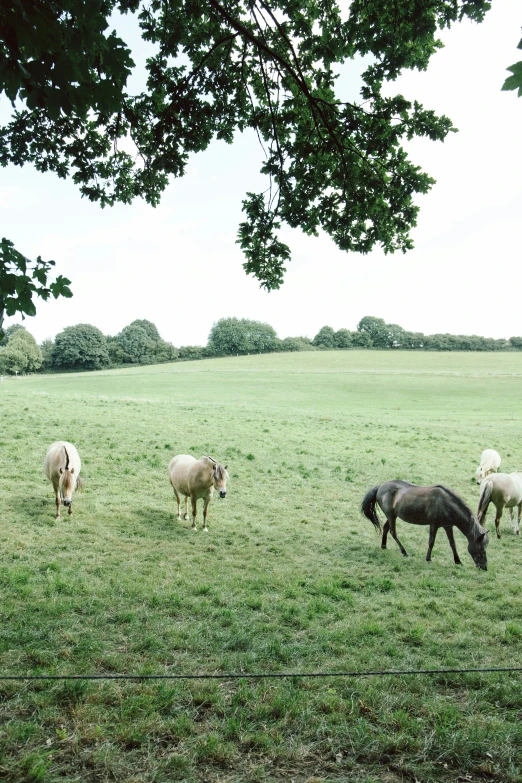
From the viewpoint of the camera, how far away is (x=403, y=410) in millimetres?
38406

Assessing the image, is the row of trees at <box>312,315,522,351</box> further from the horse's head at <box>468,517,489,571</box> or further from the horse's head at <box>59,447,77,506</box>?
the horse's head at <box>59,447,77,506</box>

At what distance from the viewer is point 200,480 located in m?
11.8

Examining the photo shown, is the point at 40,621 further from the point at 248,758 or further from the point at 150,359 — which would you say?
the point at 150,359

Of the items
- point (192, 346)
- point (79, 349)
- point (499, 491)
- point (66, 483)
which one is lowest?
point (499, 491)

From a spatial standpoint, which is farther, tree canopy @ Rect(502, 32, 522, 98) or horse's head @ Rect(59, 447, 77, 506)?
horse's head @ Rect(59, 447, 77, 506)

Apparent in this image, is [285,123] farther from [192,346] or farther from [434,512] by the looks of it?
[192,346]

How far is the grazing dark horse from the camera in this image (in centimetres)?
944

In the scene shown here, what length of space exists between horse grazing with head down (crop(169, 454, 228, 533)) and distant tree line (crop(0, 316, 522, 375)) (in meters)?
71.9

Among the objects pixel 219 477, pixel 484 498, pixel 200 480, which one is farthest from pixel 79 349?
pixel 484 498

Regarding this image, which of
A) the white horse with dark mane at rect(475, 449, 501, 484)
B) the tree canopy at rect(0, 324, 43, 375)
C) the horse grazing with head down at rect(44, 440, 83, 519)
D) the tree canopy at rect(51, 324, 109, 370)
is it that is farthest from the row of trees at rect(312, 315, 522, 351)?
the horse grazing with head down at rect(44, 440, 83, 519)

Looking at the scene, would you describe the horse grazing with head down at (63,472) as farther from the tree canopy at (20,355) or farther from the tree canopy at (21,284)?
the tree canopy at (20,355)

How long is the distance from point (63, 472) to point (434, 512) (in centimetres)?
857

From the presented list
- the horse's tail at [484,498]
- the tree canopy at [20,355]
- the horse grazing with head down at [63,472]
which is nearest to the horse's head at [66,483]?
the horse grazing with head down at [63,472]

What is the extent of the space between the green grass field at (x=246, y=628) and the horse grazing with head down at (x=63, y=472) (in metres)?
0.63
